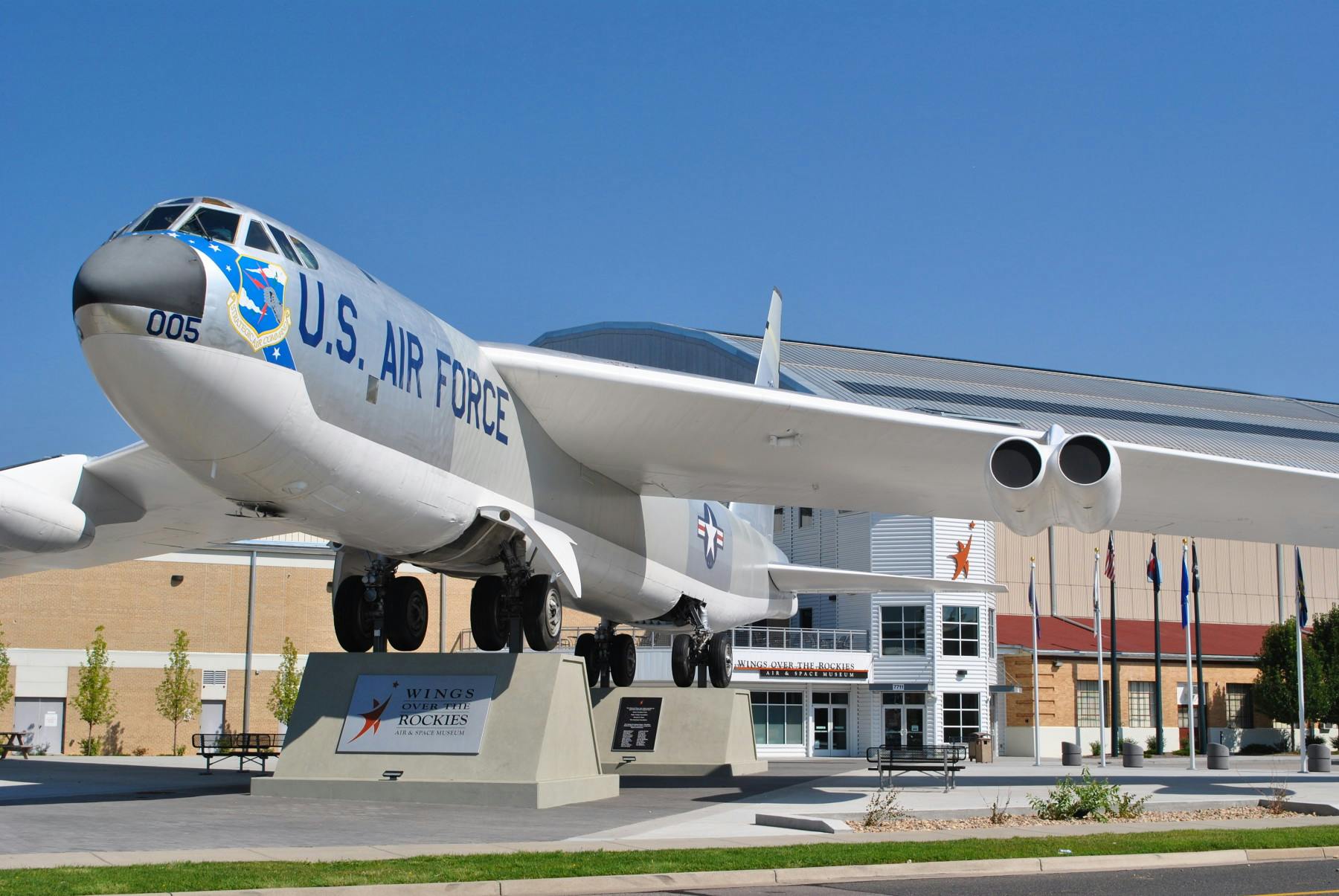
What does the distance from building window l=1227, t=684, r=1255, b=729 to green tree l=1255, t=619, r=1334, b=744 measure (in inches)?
82.0

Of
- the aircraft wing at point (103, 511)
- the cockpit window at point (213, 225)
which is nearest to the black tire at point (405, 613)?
the aircraft wing at point (103, 511)

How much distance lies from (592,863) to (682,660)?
596 inches

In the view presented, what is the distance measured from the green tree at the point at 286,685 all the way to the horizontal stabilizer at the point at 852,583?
59.3 ft

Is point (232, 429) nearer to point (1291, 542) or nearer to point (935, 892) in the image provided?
point (935, 892)

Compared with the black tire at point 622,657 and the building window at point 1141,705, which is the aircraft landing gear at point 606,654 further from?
the building window at point 1141,705

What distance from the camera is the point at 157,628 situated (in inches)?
1565

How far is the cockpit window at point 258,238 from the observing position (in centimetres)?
1255

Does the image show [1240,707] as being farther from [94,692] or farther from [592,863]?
[592,863]

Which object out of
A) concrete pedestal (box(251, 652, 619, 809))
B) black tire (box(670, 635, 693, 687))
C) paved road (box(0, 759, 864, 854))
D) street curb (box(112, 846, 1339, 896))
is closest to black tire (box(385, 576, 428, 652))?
concrete pedestal (box(251, 652, 619, 809))

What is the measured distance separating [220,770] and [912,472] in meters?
14.6

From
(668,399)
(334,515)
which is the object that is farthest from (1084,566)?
(334,515)

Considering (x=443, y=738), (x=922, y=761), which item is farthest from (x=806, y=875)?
(x=922, y=761)

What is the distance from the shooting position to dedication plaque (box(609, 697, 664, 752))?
→ 2241 cm

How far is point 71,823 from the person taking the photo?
12875mm
